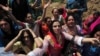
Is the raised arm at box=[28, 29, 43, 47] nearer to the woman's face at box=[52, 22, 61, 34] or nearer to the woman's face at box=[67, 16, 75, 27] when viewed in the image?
the woman's face at box=[52, 22, 61, 34]

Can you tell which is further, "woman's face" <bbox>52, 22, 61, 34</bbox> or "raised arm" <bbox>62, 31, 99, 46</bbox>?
"woman's face" <bbox>52, 22, 61, 34</bbox>

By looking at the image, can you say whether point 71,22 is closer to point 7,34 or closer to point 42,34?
point 42,34

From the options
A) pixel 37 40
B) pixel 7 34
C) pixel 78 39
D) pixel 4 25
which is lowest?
pixel 78 39

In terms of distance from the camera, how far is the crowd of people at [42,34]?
6535 mm

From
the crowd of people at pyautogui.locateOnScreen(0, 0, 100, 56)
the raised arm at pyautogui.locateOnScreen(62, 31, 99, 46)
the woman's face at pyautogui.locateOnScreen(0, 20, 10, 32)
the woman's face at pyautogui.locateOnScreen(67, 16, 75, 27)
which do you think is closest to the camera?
the raised arm at pyautogui.locateOnScreen(62, 31, 99, 46)

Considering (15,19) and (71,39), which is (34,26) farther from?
(71,39)

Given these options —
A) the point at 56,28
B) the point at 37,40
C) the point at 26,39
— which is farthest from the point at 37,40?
the point at 56,28

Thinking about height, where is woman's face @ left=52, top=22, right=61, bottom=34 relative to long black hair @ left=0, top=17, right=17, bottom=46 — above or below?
below

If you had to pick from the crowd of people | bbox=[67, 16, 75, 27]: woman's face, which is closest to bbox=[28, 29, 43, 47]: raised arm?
the crowd of people

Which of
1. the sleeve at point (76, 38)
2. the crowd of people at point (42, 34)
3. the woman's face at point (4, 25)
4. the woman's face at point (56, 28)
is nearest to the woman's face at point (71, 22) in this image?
the crowd of people at point (42, 34)

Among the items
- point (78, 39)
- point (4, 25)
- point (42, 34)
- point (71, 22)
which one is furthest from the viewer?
point (42, 34)

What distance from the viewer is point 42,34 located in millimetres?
7332

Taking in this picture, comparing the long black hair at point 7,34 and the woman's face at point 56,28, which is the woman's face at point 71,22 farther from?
the long black hair at point 7,34

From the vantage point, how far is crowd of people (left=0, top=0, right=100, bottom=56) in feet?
21.4
